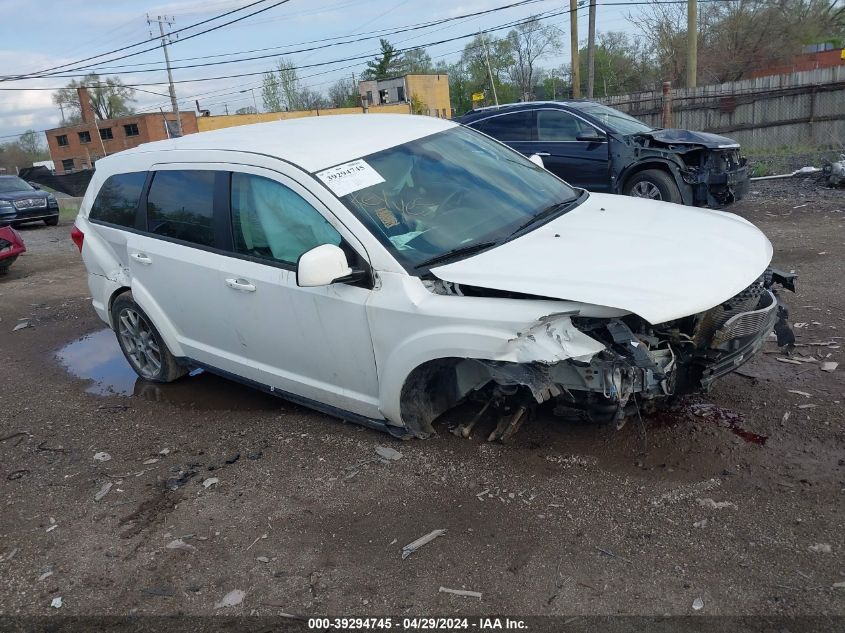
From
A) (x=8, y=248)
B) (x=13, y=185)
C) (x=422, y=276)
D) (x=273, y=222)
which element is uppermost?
(x=273, y=222)

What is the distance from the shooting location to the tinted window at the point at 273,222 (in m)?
3.74

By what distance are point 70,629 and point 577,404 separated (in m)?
2.52

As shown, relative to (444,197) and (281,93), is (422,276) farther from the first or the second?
(281,93)

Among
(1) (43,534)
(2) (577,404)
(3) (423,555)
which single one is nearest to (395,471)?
(3) (423,555)

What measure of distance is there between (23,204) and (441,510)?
1784 cm

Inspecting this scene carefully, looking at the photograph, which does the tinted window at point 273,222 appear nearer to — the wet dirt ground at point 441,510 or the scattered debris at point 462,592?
the wet dirt ground at point 441,510

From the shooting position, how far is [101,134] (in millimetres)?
64500

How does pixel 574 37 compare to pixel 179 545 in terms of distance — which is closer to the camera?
pixel 179 545

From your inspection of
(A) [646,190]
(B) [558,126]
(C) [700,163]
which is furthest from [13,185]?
(C) [700,163]

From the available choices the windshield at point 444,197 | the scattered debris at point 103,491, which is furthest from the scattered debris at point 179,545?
the windshield at point 444,197

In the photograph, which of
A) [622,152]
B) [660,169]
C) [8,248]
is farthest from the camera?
[8,248]

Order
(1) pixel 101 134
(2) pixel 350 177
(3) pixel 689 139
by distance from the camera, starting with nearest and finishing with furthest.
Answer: (2) pixel 350 177
(3) pixel 689 139
(1) pixel 101 134

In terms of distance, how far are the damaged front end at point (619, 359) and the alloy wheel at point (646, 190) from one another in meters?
6.08

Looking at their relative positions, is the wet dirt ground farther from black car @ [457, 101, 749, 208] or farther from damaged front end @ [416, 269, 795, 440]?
black car @ [457, 101, 749, 208]
